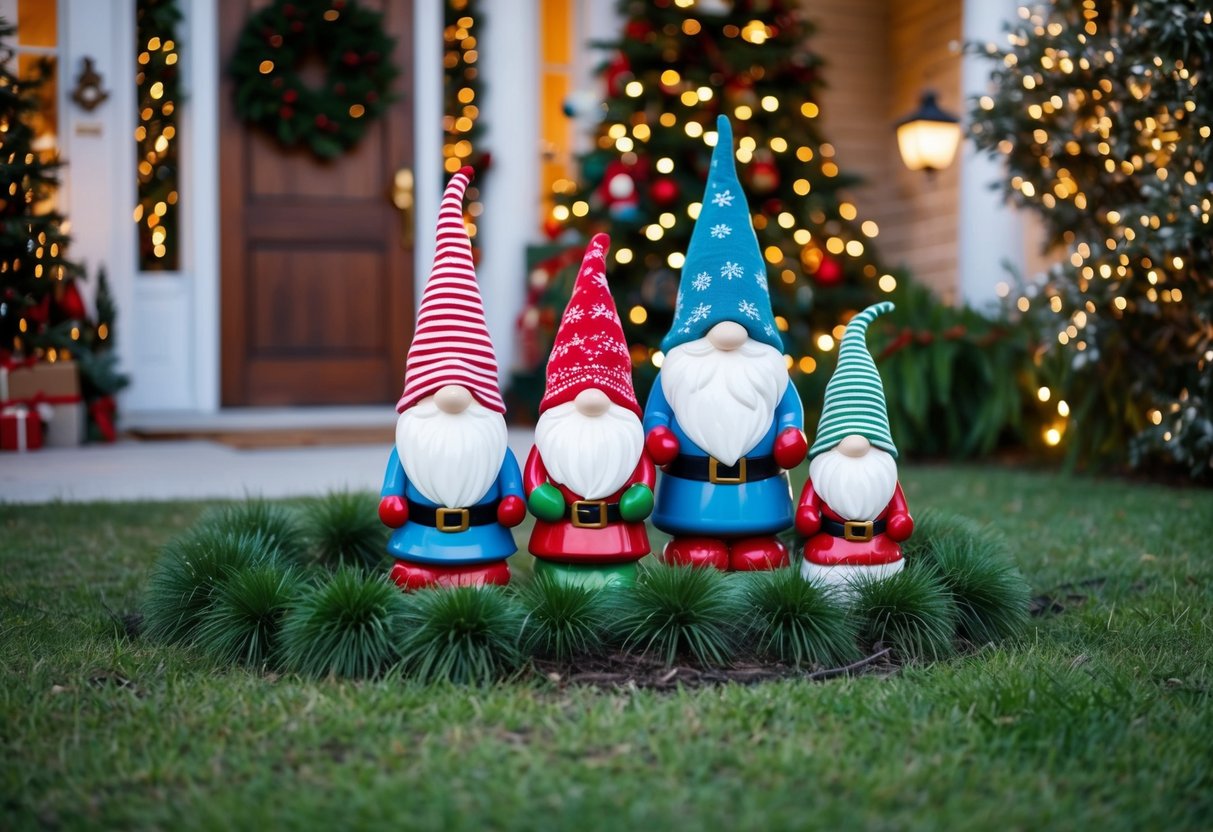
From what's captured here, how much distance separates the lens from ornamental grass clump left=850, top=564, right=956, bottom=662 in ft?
8.30

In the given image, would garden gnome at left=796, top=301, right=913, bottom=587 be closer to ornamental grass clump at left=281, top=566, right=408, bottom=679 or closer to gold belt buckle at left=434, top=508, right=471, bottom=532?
gold belt buckle at left=434, top=508, right=471, bottom=532

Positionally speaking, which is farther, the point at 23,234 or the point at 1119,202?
the point at 1119,202

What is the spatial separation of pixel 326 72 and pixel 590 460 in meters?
5.31

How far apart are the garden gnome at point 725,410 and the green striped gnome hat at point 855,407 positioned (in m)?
0.07

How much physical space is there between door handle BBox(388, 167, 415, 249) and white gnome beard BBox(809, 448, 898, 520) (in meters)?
5.09

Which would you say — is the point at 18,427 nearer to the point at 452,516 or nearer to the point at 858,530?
the point at 452,516

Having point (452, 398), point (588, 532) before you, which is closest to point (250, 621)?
point (452, 398)

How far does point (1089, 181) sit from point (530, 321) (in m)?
3.28

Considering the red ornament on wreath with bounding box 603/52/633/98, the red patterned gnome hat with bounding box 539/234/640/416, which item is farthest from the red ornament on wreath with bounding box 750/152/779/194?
the red patterned gnome hat with bounding box 539/234/640/416

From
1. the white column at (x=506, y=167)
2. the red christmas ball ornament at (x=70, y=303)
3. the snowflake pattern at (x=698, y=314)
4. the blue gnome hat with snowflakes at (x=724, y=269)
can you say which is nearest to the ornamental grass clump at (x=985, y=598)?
the blue gnome hat with snowflakes at (x=724, y=269)

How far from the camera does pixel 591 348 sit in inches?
107

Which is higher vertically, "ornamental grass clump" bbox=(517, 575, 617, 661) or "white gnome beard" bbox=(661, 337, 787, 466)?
"white gnome beard" bbox=(661, 337, 787, 466)

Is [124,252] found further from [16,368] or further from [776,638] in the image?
[776,638]

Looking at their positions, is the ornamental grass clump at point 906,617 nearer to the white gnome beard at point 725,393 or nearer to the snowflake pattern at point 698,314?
the white gnome beard at point 725,393
